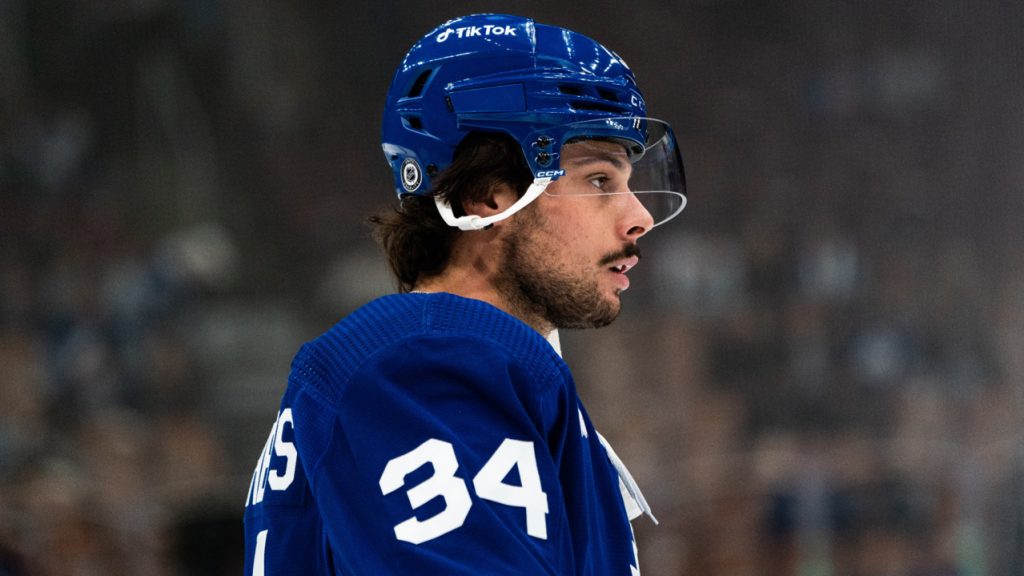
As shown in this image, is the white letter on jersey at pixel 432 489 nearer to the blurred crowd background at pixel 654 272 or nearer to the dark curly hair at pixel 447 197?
the dark curly hair at pixel 447 197

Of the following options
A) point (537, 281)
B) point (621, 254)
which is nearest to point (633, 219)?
point (621, 254)

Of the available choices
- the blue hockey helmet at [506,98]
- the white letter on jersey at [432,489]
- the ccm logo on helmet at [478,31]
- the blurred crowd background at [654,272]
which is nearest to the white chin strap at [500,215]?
the blue hockey helmet at [506,98]

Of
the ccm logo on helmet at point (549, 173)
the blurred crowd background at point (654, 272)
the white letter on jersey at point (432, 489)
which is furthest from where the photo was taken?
the blurred crowd background at point (654, 272)

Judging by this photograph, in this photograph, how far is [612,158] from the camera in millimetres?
1446

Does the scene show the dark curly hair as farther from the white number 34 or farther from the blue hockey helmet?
the white number 34

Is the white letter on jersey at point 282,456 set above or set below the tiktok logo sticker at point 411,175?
below

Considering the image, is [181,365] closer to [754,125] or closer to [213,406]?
[213,406]

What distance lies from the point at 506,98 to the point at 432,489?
0.61 m

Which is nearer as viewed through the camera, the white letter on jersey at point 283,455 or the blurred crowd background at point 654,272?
the white letter on jersey at point 283,455

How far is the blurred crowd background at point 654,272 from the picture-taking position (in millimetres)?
3773

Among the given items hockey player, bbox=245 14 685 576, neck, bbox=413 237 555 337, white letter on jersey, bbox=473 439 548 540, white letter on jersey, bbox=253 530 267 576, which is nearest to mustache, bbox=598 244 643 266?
hockey player, bbox=245 14 685 576

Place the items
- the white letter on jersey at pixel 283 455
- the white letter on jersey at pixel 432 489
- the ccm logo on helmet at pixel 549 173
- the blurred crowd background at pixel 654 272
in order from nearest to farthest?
the white letter on jersey at pixel 432 489, the white letter on jersey at pixel 283 455, the ccm logo on helmet at pixel 549 173, the blurred crowd background at pixel 654 272

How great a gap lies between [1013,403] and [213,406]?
10.6 ft

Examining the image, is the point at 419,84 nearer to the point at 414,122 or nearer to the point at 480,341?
the point at 414,122
